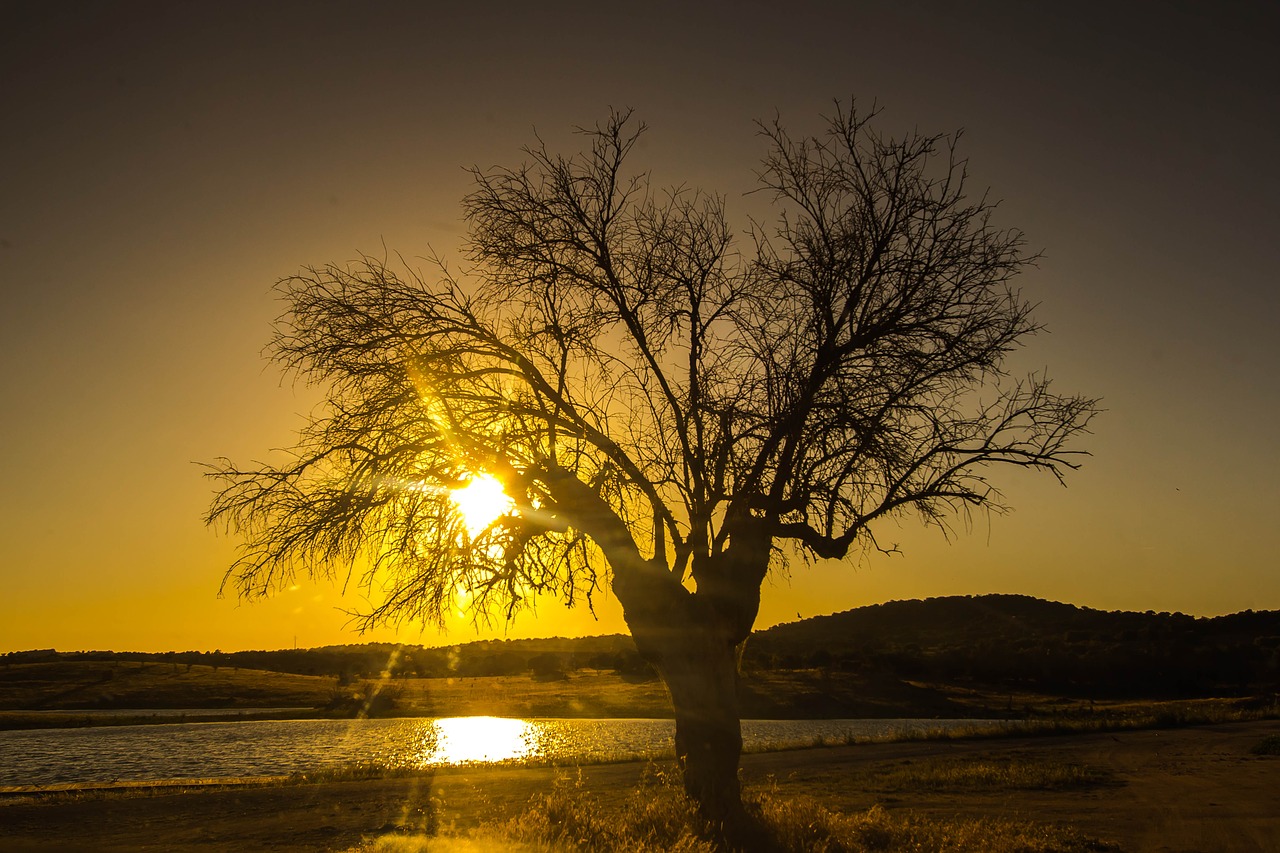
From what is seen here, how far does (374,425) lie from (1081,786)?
16.5m

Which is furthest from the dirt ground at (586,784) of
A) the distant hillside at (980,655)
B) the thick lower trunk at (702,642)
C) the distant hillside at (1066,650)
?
the distant hillside at (1066,650)

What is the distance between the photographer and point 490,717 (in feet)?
194

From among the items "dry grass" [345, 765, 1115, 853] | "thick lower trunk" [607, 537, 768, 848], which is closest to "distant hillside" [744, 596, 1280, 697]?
"dry grass" [345, 765, 1115, 853]

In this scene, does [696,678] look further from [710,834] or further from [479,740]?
[479,740]

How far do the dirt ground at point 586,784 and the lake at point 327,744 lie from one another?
7.05 m

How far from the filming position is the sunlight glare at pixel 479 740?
3383cm

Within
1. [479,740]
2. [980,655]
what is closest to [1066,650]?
[980,655]

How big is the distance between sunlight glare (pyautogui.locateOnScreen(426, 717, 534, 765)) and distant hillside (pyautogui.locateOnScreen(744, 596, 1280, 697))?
62.0 ft

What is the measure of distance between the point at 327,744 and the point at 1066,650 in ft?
225

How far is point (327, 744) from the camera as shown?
130 feet

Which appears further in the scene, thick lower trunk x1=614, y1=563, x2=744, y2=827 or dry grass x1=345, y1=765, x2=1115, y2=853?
thick lower trunk x1=614, y1=563, x2=744, y2=827

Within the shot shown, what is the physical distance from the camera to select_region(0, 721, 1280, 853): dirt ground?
513 inches

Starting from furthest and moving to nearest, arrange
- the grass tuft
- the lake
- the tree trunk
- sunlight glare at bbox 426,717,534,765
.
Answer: sunlight glare at bbox 426,717,534,765 → the lake → the grass tuft → the tree trunk

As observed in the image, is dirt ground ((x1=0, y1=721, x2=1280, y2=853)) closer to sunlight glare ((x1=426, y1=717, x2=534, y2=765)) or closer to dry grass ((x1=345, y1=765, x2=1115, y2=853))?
dry grass ((x1=345, y1=765, x2=1115, y2=853))
